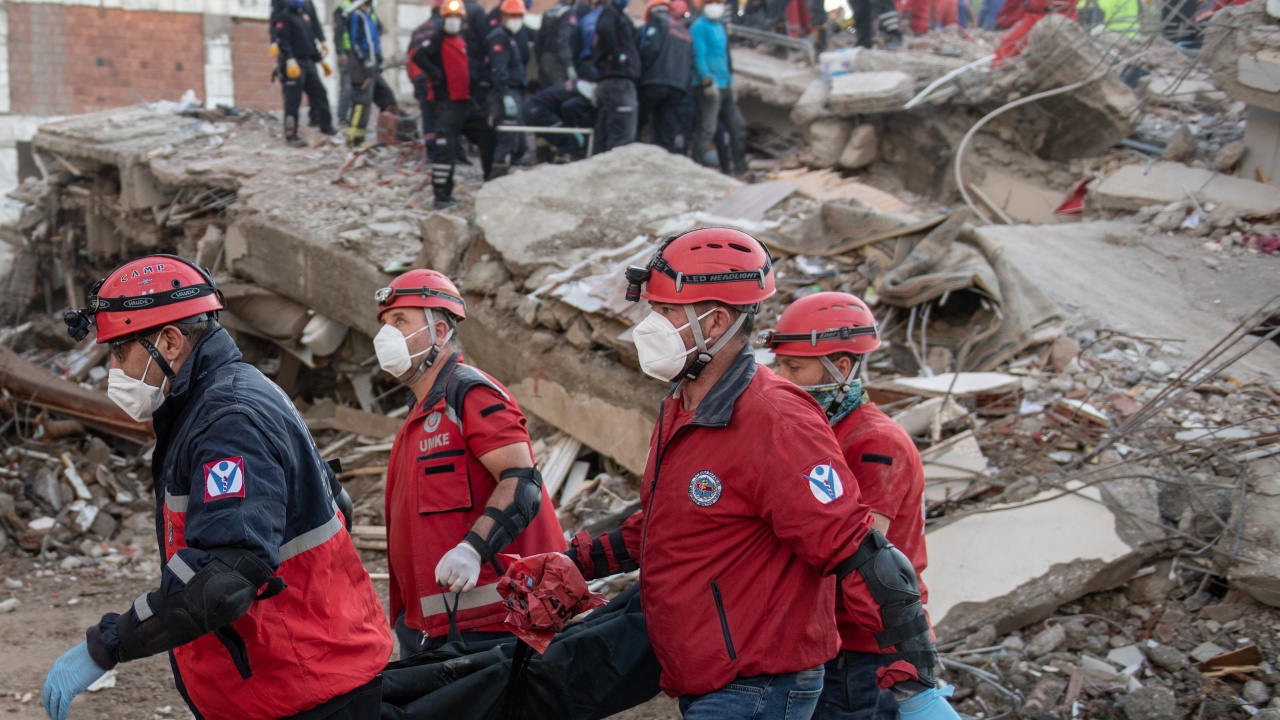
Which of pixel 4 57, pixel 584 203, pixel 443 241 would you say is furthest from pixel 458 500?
pixel 4 57

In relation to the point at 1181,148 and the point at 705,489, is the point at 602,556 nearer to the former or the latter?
the point at 705,489

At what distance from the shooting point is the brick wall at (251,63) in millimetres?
18766

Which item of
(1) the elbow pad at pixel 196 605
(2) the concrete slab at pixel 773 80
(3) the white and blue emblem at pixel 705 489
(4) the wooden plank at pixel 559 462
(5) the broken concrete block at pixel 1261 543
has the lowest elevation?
(4) the wooden plank at pixel 559 462

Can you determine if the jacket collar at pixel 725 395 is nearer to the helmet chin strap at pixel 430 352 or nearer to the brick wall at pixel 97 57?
the helmet chin strap at pixel 430 352

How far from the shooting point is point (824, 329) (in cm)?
330

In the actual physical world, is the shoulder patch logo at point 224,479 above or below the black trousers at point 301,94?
below

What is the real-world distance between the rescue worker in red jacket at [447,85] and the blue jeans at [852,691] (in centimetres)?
714

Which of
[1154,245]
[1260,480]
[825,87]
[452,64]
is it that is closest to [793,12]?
[825,87]

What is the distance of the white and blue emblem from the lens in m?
2.32

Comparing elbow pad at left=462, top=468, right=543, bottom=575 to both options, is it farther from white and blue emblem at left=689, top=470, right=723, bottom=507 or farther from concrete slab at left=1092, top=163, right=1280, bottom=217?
concrete slab at left=1092, top=163, right=1280, bottom=217

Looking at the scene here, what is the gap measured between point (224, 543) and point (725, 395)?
1.15 meters

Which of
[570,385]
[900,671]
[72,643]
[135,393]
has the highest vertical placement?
[135,393]

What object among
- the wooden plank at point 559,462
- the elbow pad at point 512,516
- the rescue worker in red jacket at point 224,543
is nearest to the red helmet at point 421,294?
the elbow pad at point 512,516

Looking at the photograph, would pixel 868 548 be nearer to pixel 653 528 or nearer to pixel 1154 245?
pixel 653 528
